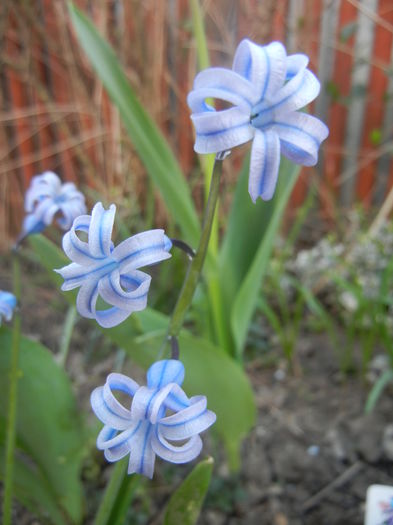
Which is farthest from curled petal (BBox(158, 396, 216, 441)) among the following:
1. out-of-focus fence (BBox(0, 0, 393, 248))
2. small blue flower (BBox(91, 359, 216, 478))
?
out-of-focus fence (BBox(0, 0, 393, 248))

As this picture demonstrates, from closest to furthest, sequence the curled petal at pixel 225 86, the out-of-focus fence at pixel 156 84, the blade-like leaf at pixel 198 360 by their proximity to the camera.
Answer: the curled petal at pixel 225 86 < the blade-like leaf at pixel 198 360 < the out-of-focus fence at pixel 156 84

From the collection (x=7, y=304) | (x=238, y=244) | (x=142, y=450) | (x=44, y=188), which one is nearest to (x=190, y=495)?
(x=142, y=450)

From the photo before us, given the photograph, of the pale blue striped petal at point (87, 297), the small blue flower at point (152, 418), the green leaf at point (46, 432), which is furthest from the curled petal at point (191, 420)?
the green leaf at point (46, 432)

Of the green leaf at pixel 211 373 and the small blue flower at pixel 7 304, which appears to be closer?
the small blue flower at pixel 7 304

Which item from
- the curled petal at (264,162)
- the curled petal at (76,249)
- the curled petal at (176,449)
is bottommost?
the curled petal at (176,449)

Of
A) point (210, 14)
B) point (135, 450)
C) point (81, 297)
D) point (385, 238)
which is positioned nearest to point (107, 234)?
point (81, 297)

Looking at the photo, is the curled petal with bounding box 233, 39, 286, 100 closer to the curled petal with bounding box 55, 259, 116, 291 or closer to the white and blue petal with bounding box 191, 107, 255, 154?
the white and blue petal with bounding box 191, 107, 255, 154

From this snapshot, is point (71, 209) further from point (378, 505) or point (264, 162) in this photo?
point (378, 505)

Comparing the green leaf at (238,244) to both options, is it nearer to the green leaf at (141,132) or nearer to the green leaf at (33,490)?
the green leaf at (141,132)
